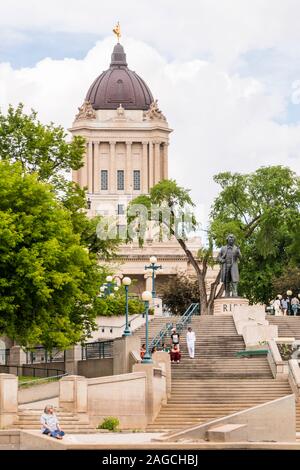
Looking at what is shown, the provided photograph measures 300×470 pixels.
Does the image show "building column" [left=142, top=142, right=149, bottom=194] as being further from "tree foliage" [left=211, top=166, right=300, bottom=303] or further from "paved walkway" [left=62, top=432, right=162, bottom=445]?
"paved walkway" [left=62, top=432, right=162, bottom=445]

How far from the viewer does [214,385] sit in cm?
6631

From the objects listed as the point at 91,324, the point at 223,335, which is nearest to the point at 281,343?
the point at 223,335

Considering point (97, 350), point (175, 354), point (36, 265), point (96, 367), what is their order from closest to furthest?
point (36, 265)
point (175, 354)
point (96, 367)
point (97, 350)

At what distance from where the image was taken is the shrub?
198 ft

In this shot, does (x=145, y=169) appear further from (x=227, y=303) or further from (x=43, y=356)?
(x=43, y=356)

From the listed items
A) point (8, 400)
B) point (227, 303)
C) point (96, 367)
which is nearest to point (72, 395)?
point (8, 400)

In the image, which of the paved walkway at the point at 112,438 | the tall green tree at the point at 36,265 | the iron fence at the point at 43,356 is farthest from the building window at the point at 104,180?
the paved walkway at the point at 112,438

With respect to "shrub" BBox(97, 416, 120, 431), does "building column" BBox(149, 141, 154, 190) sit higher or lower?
higher

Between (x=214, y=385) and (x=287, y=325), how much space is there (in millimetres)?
13323

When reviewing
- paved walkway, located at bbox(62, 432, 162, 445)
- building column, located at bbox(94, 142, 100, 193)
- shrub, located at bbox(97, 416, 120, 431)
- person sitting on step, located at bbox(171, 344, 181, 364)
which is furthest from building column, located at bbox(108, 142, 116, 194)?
paved walkway, located at bbox(62, 432, 162, 445)

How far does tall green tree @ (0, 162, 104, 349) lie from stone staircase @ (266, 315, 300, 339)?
34.2ft

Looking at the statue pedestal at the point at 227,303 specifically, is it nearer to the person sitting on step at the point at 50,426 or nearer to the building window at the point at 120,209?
the person sitting on step at the point at 50,426

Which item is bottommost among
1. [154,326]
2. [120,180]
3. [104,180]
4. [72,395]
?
[72,395]
